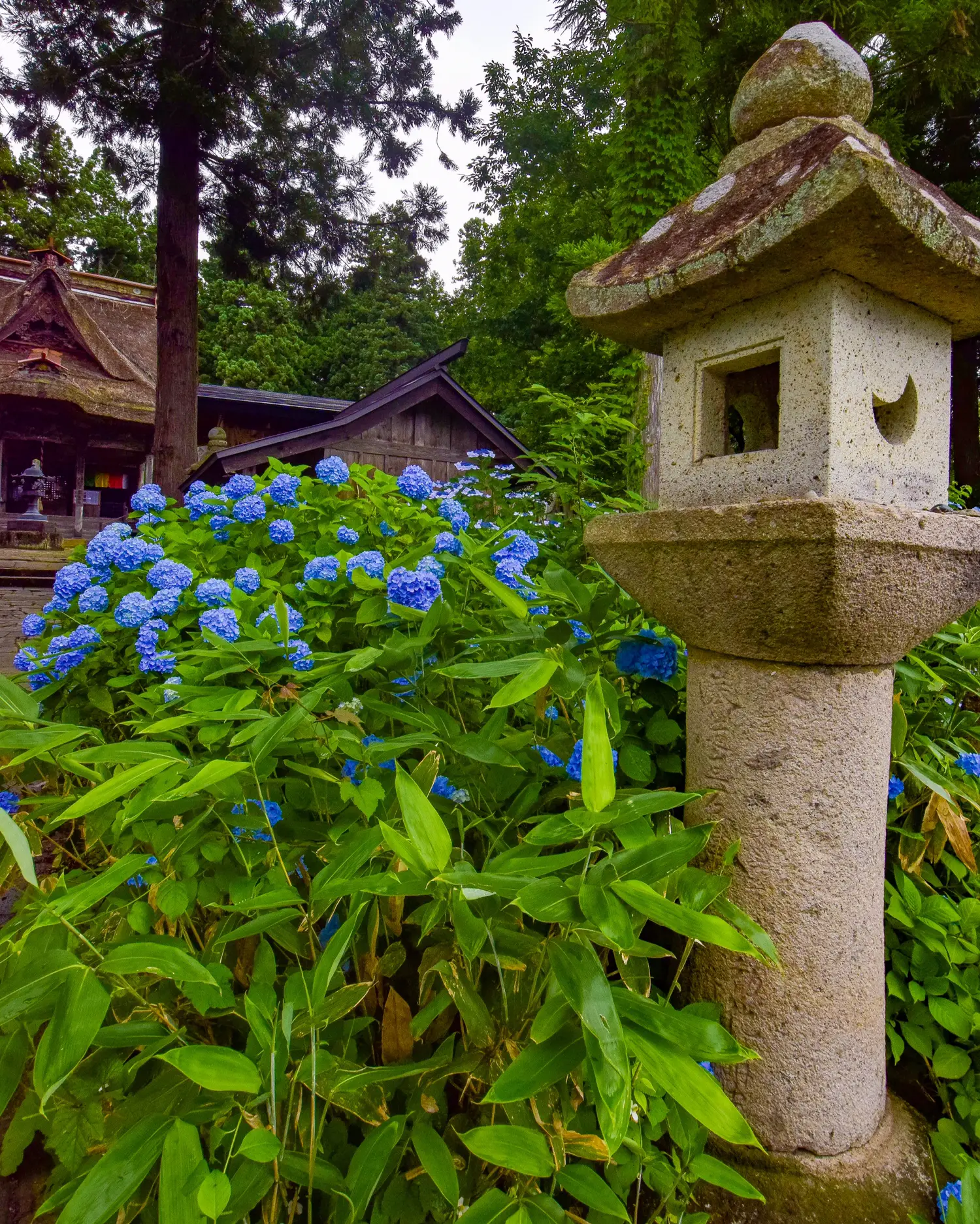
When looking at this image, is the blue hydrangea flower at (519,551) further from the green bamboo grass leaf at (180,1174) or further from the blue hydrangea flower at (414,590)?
the green bamboo grass leaf at (180,1174)

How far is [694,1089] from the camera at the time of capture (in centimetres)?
70

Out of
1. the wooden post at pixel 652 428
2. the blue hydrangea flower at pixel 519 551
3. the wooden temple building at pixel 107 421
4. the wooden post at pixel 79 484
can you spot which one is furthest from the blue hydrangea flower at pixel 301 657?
the wooden post at pixel 79 484

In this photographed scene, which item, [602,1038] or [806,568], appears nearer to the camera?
[602,1038]

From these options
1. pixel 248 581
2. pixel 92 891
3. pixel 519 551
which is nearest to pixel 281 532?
pixel 248 581

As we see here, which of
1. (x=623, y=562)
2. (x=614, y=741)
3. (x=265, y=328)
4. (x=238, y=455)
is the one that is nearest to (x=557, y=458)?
(x=623, y=562)

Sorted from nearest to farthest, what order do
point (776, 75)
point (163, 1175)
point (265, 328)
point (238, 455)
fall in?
point (163, 1175) < point (776, 75) < point (238, 455) < point (265, 328)

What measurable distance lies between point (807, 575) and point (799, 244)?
516 mm

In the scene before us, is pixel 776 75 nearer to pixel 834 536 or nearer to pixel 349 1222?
pixel 834 536

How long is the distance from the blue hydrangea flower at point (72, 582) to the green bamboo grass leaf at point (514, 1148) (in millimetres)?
1658

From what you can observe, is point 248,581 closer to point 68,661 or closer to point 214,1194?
point 68,661

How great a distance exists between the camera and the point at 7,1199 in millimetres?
1186

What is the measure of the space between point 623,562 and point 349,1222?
1.07 meters

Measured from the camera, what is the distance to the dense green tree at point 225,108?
613 cm

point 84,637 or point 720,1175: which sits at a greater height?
point 84,637
